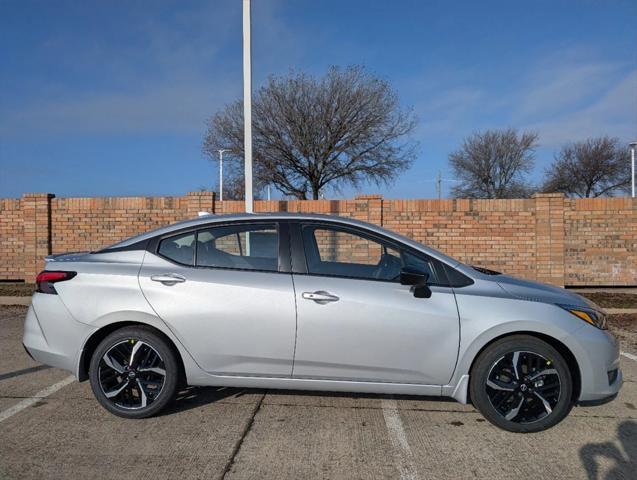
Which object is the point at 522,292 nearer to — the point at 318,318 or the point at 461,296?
the point at 461,296

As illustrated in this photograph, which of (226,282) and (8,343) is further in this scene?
(8,343)

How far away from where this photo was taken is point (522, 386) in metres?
3.64

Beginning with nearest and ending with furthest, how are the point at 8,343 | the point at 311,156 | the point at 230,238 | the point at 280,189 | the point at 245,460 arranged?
the point at 245,460
the point at 230,238
the point at 8,343
the point at 311,156
the point at 280,189

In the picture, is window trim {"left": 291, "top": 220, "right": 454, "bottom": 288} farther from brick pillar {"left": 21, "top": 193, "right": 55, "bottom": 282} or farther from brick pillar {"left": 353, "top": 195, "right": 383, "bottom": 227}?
brick pillar {"left": 21, "top": 193, "right": 55, "bottom": 282}

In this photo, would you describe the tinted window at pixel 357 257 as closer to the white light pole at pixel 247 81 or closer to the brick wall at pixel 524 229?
the white light pole at pixel 247 81

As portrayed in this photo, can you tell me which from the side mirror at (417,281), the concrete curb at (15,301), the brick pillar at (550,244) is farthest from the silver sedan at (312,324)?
the brick pillar at (550,244)

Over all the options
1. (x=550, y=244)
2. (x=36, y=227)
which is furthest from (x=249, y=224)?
(x=36, y=227)

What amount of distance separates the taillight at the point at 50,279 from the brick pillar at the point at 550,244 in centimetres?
1006

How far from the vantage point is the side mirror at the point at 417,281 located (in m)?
3.66

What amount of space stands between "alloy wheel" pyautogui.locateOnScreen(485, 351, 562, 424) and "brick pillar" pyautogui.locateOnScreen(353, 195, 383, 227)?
7.73 m

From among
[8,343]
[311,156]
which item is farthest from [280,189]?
[8,343]

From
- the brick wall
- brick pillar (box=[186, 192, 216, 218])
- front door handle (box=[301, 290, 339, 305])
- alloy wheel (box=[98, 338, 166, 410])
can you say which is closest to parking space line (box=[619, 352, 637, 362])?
front door handle (box=[301, 290, 339, 305])

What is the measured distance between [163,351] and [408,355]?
6.26 ft

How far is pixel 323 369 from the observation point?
3.75 m
